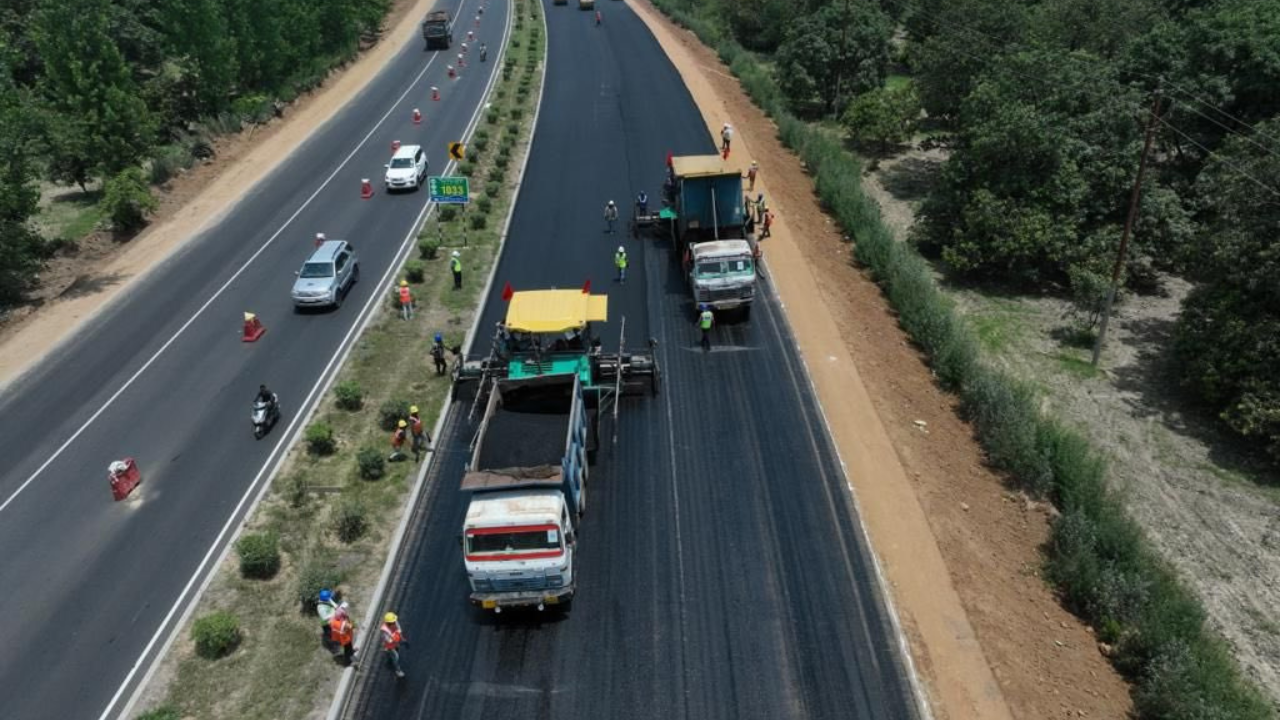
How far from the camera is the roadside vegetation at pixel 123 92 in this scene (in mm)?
34688

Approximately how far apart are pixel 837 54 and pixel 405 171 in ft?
103

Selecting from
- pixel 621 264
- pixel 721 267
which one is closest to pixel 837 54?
pixel 621 264

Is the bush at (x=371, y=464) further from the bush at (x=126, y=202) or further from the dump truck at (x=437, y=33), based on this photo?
the dump truck at (x=437, y=33)

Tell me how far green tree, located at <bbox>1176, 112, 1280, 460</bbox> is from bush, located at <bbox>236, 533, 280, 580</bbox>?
2763 cm

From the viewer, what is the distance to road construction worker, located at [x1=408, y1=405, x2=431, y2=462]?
22.6m

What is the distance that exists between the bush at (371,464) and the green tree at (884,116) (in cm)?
3820

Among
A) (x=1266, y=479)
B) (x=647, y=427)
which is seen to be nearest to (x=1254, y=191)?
(x=1266, y=479)

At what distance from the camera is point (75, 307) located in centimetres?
3228

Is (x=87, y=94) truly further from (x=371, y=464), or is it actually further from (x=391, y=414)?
(x=371, y=464)

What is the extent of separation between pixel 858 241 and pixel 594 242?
11758 millimetres

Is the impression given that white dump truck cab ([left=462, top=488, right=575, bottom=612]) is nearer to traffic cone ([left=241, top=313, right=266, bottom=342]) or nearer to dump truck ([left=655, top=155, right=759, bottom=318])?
dump truck ([left=655, top=155, right=759, bottom=318])

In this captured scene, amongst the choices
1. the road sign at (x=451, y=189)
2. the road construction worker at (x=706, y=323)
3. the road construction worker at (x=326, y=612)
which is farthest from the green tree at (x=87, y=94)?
the road construction worker at (x=326, y=612)

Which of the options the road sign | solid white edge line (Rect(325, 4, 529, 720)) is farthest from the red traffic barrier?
the road sign

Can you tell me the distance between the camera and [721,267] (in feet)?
91.5
